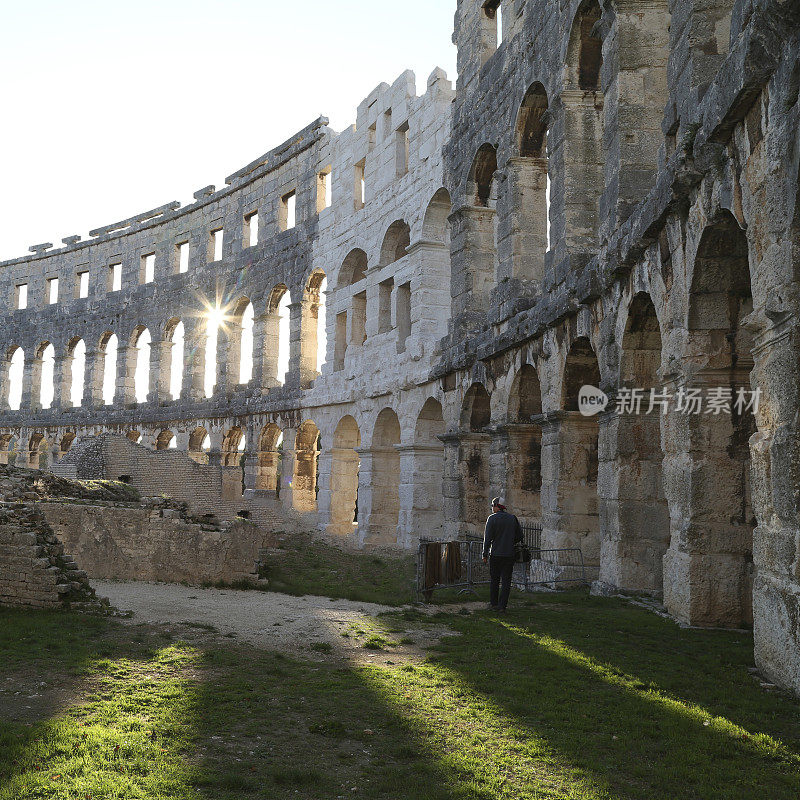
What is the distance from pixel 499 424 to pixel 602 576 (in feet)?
14.5

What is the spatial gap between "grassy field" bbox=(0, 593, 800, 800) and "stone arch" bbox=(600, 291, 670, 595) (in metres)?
2.29

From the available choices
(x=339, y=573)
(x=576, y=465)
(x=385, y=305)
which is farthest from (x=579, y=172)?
(x=385, y=305)

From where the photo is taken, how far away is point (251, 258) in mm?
27984

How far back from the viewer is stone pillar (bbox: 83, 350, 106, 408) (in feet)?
110

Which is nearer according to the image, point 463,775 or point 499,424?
point 463,775

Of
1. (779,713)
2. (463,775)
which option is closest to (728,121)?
(779,713)

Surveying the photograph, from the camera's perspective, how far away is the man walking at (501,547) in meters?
8.95

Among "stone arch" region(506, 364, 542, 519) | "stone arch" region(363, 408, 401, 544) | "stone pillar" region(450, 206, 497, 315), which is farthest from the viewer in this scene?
"stone arch" region(363, 408, 401, 544)

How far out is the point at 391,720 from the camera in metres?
4.85

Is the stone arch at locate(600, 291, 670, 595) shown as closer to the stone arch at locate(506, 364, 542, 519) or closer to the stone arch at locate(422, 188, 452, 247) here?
the stone arch at locate(506, 364, 542, 519)

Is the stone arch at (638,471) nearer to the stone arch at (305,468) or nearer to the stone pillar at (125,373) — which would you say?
the stone arch at (305,468)

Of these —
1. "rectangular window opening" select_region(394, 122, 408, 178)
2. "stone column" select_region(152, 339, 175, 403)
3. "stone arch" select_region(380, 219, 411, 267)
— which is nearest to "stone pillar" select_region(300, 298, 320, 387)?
"stone arch" select_region(380, 219, 411, 267)

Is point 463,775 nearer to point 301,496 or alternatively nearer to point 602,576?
point 602,576

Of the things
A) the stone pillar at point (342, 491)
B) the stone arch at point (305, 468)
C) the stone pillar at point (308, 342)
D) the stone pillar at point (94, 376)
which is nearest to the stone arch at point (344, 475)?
the stone pillar at point (342, 491)
